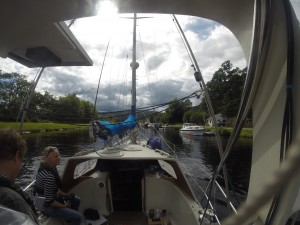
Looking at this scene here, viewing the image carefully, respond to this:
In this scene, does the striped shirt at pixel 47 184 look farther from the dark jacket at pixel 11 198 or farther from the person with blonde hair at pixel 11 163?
the dark jacket at pixel 11 198

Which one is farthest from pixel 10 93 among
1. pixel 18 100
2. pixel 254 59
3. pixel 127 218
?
pixel 254 59

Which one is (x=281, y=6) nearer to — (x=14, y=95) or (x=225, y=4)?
(x=225, y=4)

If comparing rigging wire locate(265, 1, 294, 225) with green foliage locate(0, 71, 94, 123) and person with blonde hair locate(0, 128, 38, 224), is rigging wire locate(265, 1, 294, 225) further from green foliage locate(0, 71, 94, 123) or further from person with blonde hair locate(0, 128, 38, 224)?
green foliage locate(0, 71, 94, 123)

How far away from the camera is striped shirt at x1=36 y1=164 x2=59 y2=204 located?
3.76 m

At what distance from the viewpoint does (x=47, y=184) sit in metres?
3.76

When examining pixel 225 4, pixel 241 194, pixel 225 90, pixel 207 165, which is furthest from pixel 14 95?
pixel 225 4

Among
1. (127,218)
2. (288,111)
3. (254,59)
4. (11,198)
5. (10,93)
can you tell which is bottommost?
(127,218)

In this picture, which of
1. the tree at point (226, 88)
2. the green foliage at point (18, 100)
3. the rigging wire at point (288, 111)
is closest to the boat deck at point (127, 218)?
the rigging wire at point (288, 111)

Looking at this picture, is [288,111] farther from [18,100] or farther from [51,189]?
[18,100]

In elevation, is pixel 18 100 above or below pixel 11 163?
above

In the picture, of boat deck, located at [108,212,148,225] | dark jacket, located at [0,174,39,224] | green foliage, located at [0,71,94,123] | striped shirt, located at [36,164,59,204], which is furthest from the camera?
green foliage, located at [0,71,94,123]

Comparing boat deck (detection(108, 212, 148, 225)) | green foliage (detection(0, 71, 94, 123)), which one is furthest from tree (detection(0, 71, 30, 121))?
boat deck (detection(108, 212, 148, 225))

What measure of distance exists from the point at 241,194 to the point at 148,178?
8.80 meters

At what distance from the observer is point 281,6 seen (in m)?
1.93
